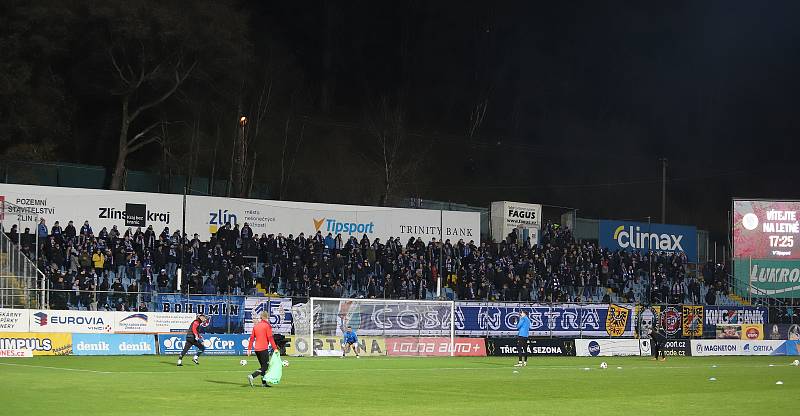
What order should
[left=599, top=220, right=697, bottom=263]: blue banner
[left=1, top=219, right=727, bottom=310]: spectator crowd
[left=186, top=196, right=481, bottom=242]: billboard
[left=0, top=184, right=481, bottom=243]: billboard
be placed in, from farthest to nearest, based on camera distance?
[left=599, top=220, right=697, bottom=263]: blue banner → [left=186, top=196, right=481, bottom=242]: billboard → [left=0, top=184, right=481, bottom=243]: billboard → [left=1, top=219, right=727, bottom=310]: spectator crowd

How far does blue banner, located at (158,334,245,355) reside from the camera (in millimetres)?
39844

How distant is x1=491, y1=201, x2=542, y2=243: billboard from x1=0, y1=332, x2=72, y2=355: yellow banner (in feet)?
111

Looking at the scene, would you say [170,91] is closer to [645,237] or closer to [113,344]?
[113,344]

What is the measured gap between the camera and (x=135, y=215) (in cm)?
5219

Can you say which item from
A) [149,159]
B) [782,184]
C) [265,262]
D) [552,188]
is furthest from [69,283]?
[782,184]

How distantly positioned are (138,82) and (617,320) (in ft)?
105

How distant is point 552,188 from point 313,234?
129 ft

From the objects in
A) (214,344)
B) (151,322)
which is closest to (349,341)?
(214,344)

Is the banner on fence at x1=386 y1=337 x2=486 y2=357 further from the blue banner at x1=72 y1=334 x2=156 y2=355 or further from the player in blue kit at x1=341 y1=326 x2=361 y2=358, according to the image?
the blue banner at x1=72 y1=334 x2=156 y2=355

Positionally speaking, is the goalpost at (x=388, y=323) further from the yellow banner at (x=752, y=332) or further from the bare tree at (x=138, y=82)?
the bare tree at (x=138, y=82)

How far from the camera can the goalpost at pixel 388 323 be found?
42.7m

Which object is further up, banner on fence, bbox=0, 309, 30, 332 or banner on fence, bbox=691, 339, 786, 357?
banner on fence, bbox=0, 309, 30, 332

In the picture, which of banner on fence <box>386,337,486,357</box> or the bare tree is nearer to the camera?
banner on fence <box>386,337,486,357</box>

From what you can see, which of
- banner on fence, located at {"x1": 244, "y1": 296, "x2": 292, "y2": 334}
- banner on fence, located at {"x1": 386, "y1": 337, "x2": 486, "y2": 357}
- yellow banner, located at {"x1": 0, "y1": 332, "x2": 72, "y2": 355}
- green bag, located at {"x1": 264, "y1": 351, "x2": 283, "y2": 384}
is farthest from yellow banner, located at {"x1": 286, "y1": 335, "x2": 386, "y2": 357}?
green bag, located at {"x1": 264, "y1": 351, "x2": 283, "y2": 384}
